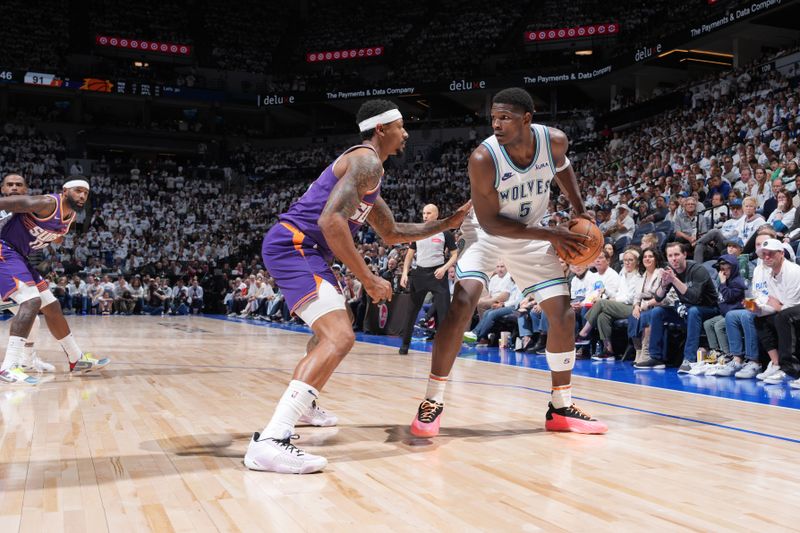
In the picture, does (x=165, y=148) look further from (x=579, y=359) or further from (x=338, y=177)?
(x=338, y=177)

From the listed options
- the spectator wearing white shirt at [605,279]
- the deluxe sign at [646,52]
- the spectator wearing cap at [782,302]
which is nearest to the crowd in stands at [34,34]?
the deluxe sign at [646,52]

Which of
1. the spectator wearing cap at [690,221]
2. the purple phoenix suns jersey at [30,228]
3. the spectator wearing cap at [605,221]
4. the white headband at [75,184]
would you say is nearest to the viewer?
the white headband at [75,184]

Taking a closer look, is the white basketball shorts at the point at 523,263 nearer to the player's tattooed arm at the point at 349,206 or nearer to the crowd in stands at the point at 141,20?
the player's tattooed arm at the point at 349,206

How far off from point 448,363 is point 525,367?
3923 mm

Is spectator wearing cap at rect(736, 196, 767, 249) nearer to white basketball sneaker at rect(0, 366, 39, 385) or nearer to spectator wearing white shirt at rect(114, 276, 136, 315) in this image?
white basketball sneaker at rect(0, 366, 39, 385)

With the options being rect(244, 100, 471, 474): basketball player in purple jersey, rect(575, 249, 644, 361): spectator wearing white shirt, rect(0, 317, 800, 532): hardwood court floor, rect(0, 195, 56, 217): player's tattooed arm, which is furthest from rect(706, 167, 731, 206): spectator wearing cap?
rect(0, 195, 56, 217): player's tattooed arm

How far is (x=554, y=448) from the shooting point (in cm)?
359

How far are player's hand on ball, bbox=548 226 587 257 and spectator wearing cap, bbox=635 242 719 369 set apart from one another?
3800mm

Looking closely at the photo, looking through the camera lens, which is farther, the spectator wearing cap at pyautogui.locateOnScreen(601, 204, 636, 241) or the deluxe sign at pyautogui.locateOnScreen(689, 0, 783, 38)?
the deluxe sign at pyautogui.locateOnScreen(689, 0, 783, 38)

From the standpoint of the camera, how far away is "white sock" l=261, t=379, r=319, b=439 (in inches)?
122

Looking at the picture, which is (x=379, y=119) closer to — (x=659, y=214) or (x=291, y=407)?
(x=291, y=407)

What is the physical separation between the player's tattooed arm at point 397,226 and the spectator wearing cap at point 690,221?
6.83m

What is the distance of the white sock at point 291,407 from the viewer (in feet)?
10.2

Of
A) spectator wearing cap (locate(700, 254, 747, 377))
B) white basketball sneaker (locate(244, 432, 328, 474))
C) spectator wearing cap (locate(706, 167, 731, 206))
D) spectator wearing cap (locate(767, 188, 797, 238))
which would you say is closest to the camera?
white basketball sneaker (locate(244, 432, 328, 474))
